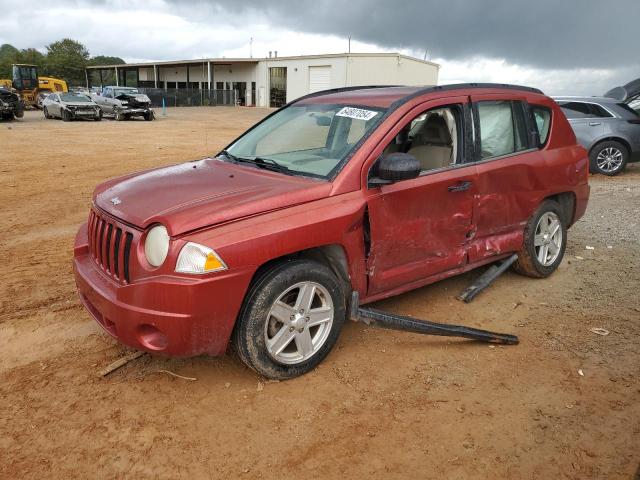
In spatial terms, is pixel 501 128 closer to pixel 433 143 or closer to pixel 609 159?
pixel 433 143

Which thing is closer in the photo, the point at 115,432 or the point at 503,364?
the point at 115,432

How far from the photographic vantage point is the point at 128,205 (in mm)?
3213

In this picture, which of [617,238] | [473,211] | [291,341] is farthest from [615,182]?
[291,341]

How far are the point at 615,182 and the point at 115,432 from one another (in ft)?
37.4

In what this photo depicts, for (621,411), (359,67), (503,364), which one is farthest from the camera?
(359,67)

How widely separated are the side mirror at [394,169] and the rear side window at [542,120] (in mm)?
2103

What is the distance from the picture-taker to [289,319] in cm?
319

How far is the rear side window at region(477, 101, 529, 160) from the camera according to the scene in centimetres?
435

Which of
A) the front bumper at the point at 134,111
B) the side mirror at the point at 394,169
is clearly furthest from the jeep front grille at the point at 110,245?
the front bumper at the point at 134,111

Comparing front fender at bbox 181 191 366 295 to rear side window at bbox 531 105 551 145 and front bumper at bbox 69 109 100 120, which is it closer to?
rear side window at bbox 531 105 551 145

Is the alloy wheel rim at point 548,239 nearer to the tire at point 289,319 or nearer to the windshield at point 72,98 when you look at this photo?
the tire at point 289,319

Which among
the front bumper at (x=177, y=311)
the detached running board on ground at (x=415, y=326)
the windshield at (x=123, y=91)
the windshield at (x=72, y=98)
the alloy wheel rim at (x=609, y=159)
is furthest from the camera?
the windshield at (x=123, y=91)

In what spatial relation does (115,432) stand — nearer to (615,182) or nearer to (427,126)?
(427,126)

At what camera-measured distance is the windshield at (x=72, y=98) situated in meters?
26.5
